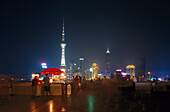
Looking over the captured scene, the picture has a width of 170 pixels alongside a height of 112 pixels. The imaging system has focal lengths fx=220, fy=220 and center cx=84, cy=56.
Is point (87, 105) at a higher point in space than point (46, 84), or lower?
lower

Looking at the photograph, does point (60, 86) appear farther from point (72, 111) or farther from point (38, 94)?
point (72, 111)

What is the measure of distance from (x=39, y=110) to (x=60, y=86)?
25.3 feet

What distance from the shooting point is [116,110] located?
10.1 meters

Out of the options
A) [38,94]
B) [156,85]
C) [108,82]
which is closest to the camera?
[38,94]

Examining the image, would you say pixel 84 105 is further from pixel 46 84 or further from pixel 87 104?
pixel 46 84

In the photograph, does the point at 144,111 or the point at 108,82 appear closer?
the point at 144,111

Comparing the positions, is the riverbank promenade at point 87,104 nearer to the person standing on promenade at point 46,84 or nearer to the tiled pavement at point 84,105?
the tiled pavement at point 84,105

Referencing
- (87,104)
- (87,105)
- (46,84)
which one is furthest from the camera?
(46,84)

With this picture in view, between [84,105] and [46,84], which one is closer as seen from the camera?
[84,105]

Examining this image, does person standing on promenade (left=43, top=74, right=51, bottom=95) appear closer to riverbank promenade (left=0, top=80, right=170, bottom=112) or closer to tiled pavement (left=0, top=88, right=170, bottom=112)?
riverbank promenade (left=0, top=80, right=170, bottom=112)

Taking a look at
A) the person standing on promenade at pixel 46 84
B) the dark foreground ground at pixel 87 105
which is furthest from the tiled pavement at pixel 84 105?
the person standing on promenade at pixel 46 84

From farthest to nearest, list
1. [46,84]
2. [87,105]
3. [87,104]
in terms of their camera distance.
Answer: [46,84] → [87,104] → [87,105]

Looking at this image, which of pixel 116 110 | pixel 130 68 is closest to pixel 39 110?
pixel 116 110

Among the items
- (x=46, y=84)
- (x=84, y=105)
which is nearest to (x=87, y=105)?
(x=84, y=105)
